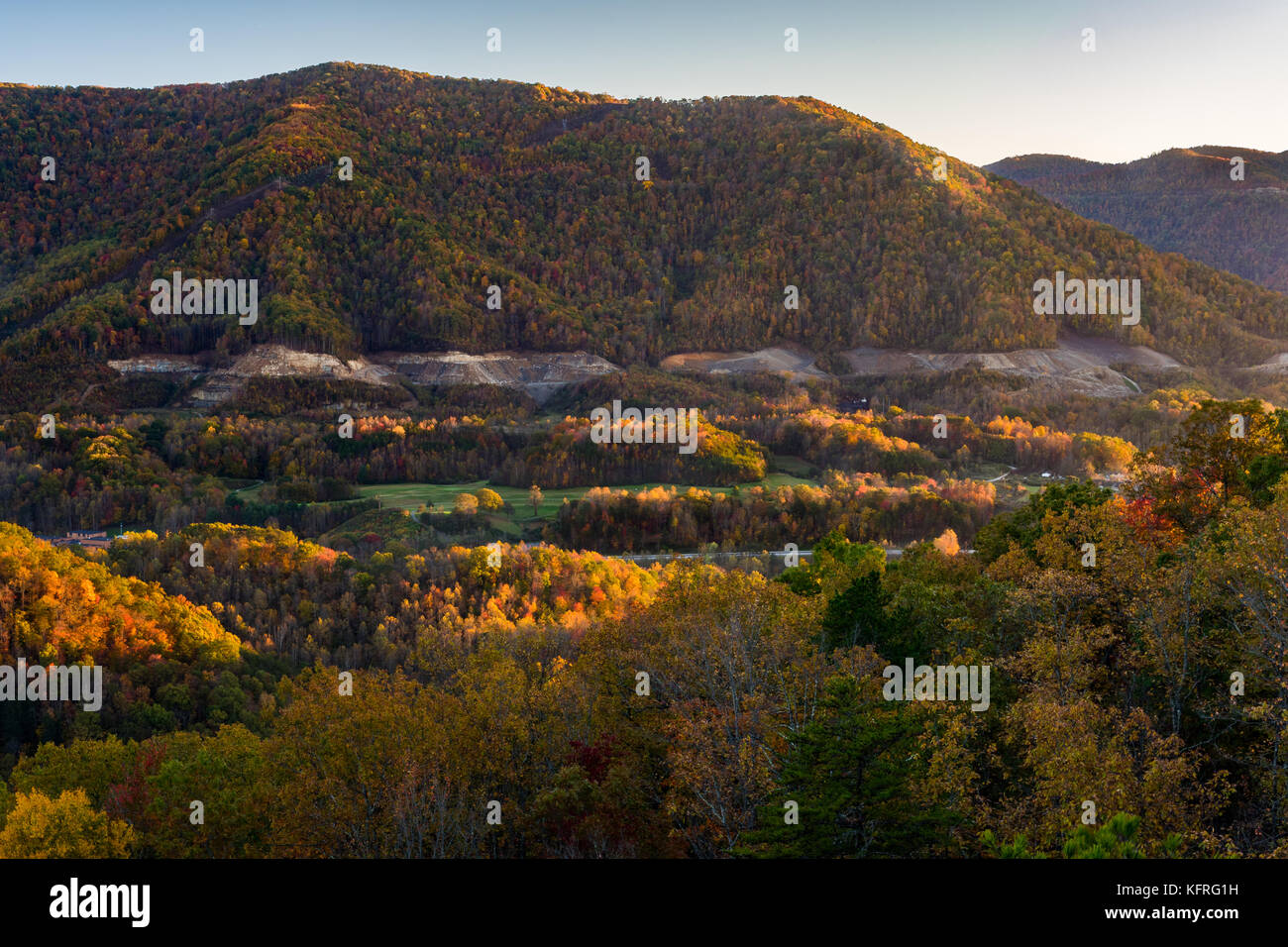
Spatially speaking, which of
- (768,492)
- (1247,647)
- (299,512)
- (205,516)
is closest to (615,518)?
(768,492)

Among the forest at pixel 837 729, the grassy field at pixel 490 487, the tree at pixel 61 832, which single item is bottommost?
the tree at pixel 61 832

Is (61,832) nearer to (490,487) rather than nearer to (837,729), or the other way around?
(837,729)

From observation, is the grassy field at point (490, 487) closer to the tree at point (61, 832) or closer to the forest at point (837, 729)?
the forest at point (837, 729)

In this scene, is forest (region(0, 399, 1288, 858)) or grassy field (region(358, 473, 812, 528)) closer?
forest (region(0, 399, 1288, 858))

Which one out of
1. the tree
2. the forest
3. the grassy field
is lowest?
the tree

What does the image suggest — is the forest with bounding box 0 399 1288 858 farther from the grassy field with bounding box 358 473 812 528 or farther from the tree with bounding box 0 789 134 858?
the grassy field with bounding box 358 473 812 528

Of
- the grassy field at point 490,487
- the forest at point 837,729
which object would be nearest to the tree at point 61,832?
the forest at point 837,729

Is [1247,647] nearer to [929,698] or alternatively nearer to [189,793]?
[929,698]

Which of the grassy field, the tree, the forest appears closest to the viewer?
the forest

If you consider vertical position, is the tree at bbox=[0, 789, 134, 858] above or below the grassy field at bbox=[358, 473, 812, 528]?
below

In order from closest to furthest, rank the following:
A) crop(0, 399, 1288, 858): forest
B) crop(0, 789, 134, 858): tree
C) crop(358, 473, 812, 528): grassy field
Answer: crop(0, 399, 1288, 858): forest, crop(0, 789, 134, 858): tree, crop(358, 473, 812, 528): grassy field

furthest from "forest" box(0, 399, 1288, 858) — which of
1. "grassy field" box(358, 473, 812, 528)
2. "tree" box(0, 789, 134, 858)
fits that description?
"grassy field" box(358, 473, 812, 528)
